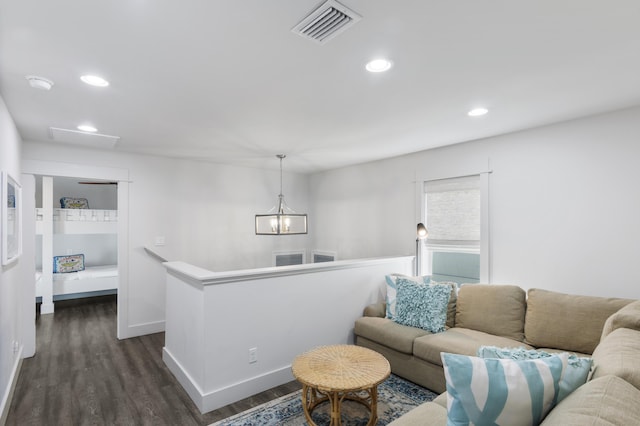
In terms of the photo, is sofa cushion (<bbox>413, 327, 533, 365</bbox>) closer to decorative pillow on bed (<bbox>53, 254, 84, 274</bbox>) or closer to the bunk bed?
the bunk bed

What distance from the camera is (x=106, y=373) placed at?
327 cm

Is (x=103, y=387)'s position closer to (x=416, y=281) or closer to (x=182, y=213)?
(x=182, y=213)

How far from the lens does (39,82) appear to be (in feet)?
7.09

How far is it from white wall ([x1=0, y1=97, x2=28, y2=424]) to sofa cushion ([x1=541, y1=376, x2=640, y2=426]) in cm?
341

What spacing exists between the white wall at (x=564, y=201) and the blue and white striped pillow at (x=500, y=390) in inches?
86.6

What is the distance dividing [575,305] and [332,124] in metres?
2.61

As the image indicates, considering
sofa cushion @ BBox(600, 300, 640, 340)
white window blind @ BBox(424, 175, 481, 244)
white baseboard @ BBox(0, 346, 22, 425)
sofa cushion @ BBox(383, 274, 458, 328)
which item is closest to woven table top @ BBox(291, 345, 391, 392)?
sofa cushion @ BBox(383, 274, 458, 328)

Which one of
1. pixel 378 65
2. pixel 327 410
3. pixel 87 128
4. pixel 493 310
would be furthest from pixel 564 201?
pixel 87 128

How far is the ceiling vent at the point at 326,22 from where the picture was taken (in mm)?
1427

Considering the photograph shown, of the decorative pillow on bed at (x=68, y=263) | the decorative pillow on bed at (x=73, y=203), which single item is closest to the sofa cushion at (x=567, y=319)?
the decorative pillow on bed at (x=68, y=263)

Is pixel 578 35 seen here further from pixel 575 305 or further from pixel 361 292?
pixel 361 292

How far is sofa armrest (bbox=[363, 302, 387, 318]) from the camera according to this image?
142 inches

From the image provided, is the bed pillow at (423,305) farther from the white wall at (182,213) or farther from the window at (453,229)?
the white wall at (182,213)

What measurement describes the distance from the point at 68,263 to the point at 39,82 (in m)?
5.35
